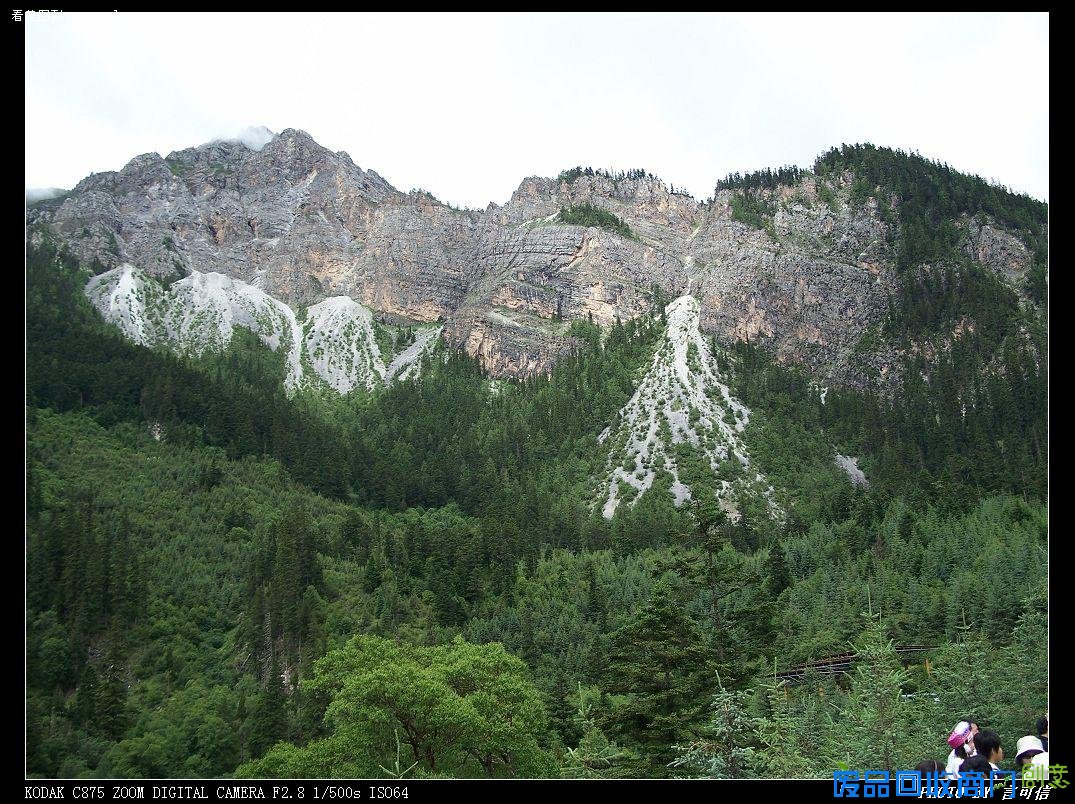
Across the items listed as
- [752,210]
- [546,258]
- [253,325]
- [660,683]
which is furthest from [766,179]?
[660,683]

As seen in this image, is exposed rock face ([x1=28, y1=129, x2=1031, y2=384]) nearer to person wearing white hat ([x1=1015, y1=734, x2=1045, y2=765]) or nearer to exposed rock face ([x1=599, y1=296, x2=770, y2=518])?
exposed rock face ([x1=599, y1=296, x2=770, y2=518])

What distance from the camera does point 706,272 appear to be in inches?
6048

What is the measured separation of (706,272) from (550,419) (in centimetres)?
5073

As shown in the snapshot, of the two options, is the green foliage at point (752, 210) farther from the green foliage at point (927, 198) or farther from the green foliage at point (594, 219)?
the green foliage at point (594, 219)

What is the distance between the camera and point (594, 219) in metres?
170

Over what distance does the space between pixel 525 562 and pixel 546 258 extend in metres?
99.0

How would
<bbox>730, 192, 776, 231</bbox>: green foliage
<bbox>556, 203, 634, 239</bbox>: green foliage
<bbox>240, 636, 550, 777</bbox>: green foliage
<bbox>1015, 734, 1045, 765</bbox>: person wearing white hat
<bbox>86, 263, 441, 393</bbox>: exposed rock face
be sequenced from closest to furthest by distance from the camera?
<bbox>1015, 734, 1045, 765</bbox>: person wearing white hat → <bbox>240, 636, 550, 777</bbox>: green foliage → <bbox>86, 263, 441, 393</bbox>: exposed rock face → <bbox>730, 192, 776, 231</bbox>: green foliage → <bbox>556, 203, 634, 239</bbox>: green foliage

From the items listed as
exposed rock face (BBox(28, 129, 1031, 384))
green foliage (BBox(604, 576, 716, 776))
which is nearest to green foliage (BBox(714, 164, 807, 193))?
exposed rock face (BBox(28, 129, 1031, 384))

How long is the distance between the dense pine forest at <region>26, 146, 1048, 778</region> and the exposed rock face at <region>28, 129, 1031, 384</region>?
685 cm

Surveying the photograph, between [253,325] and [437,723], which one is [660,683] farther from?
[253,325]

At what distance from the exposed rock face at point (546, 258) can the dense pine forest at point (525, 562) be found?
270 inches

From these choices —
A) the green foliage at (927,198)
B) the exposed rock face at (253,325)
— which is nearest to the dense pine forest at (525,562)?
the green foliage at (927,198)

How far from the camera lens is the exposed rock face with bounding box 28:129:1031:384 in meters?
141

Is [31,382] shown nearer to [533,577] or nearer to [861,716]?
[533,577]
